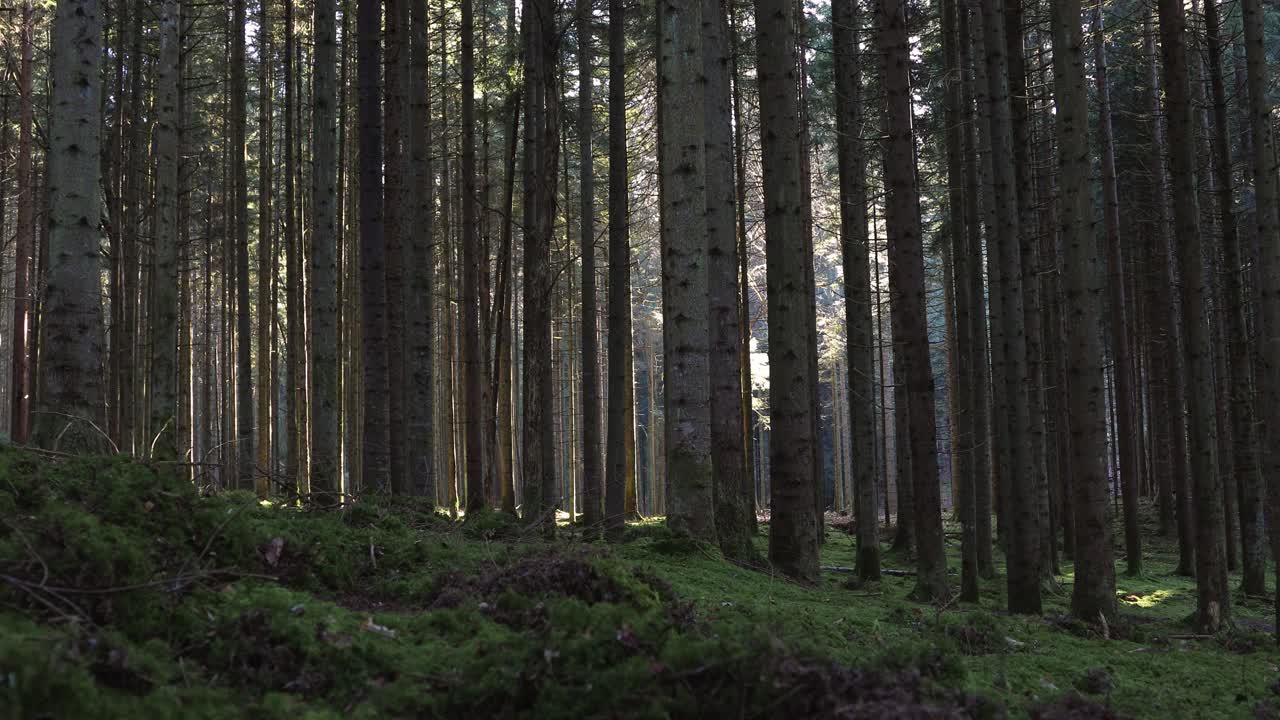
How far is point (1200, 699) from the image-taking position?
5086 mm

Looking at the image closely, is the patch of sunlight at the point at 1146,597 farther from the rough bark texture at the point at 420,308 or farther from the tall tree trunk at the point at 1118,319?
the rough bark texture at the point at 420,308

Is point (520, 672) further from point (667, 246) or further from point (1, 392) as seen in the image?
point (1, 392)

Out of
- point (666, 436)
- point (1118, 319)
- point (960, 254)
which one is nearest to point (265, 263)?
point (666, 436)

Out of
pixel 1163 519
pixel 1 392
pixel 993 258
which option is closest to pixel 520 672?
pixel 993 258

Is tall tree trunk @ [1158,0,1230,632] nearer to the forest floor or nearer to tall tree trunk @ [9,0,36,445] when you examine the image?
the forest floor

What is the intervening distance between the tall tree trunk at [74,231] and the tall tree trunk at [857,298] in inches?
306

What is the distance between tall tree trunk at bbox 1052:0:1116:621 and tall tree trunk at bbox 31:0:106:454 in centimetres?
797

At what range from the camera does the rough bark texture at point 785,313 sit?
8180 mm

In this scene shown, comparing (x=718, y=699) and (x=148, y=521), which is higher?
(x=148, y=521)

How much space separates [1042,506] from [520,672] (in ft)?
35.2

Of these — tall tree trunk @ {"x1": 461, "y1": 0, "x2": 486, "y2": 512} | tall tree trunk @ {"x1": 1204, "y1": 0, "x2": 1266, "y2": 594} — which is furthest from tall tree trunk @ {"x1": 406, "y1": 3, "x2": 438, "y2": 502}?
tall tree trunk @ {"x1": 1204, "y1": 0, "x2": 1266, "y2": 594}

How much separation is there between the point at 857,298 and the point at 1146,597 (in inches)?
229

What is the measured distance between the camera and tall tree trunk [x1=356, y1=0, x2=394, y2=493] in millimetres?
9945

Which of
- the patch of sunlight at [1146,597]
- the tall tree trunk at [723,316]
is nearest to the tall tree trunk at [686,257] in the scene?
the tall tree trunk at [723,316]
